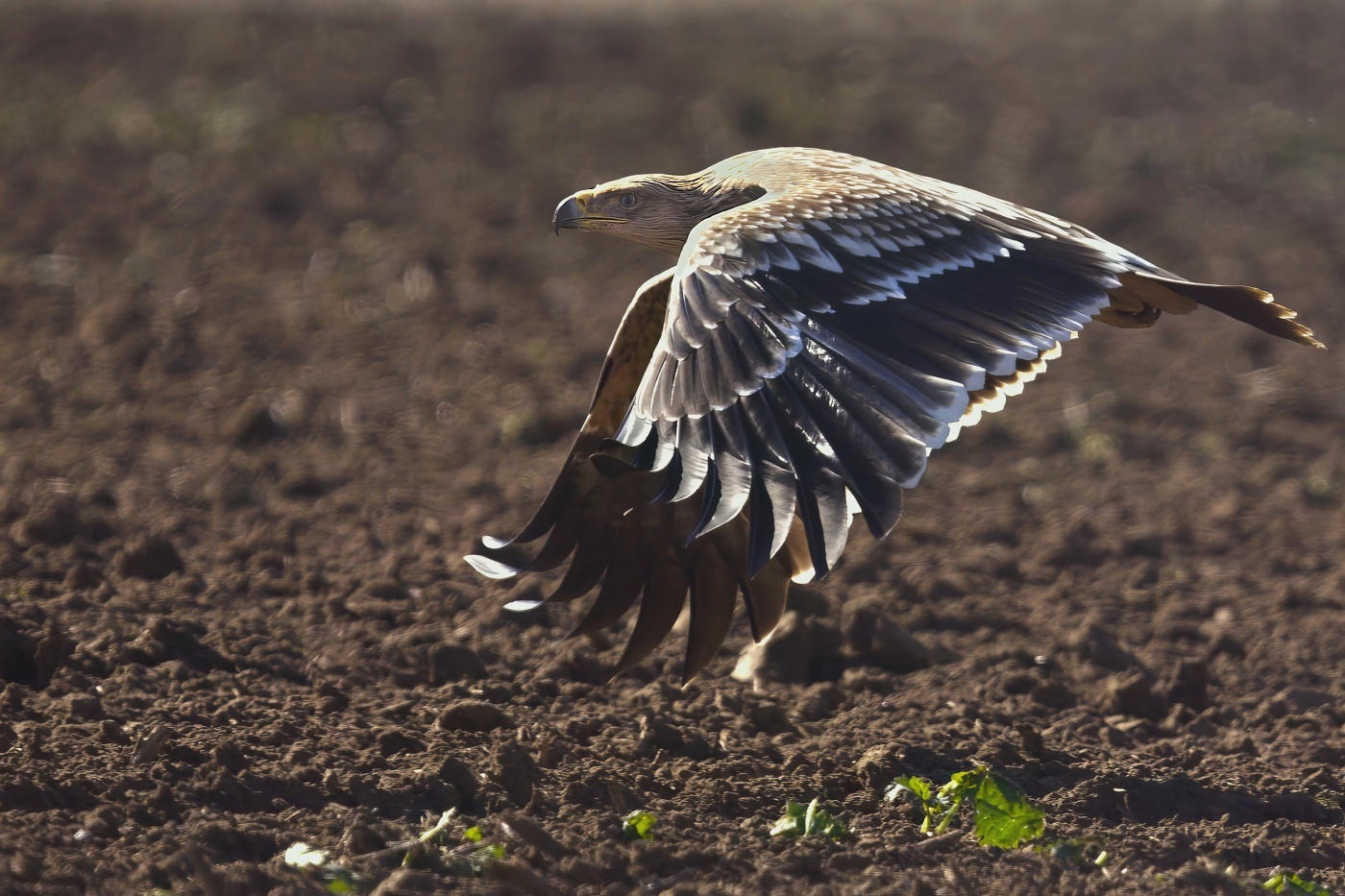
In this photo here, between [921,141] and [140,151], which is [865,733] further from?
[140,151]

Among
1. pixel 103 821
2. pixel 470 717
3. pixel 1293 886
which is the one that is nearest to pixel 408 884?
pixel 103 821

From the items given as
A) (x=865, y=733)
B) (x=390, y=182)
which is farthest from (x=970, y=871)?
(x=390, y=182)

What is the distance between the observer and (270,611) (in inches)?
202

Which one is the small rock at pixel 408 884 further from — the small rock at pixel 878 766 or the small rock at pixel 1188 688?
the small rock at pixel 1188 688

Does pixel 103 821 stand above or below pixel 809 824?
below

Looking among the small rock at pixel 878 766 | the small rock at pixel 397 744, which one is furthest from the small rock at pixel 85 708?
the small rock at pixel 878 766

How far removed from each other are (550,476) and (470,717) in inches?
92.9

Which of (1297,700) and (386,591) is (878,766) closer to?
(1297,700)

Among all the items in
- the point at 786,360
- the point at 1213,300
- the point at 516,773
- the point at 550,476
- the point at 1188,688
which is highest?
the point at 1213,300

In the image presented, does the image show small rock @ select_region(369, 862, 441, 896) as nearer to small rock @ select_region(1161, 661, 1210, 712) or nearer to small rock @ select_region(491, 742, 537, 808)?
small rock @ select_region(491, 742, 537, 808)

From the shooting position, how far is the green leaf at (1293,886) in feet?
11.0

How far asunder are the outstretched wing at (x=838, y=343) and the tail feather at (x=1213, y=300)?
0.12 ft

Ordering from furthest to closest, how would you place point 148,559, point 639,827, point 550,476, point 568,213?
point 550,476 → point 148,559 → point 568,213 → point 639,827

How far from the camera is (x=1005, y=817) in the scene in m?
3.61
